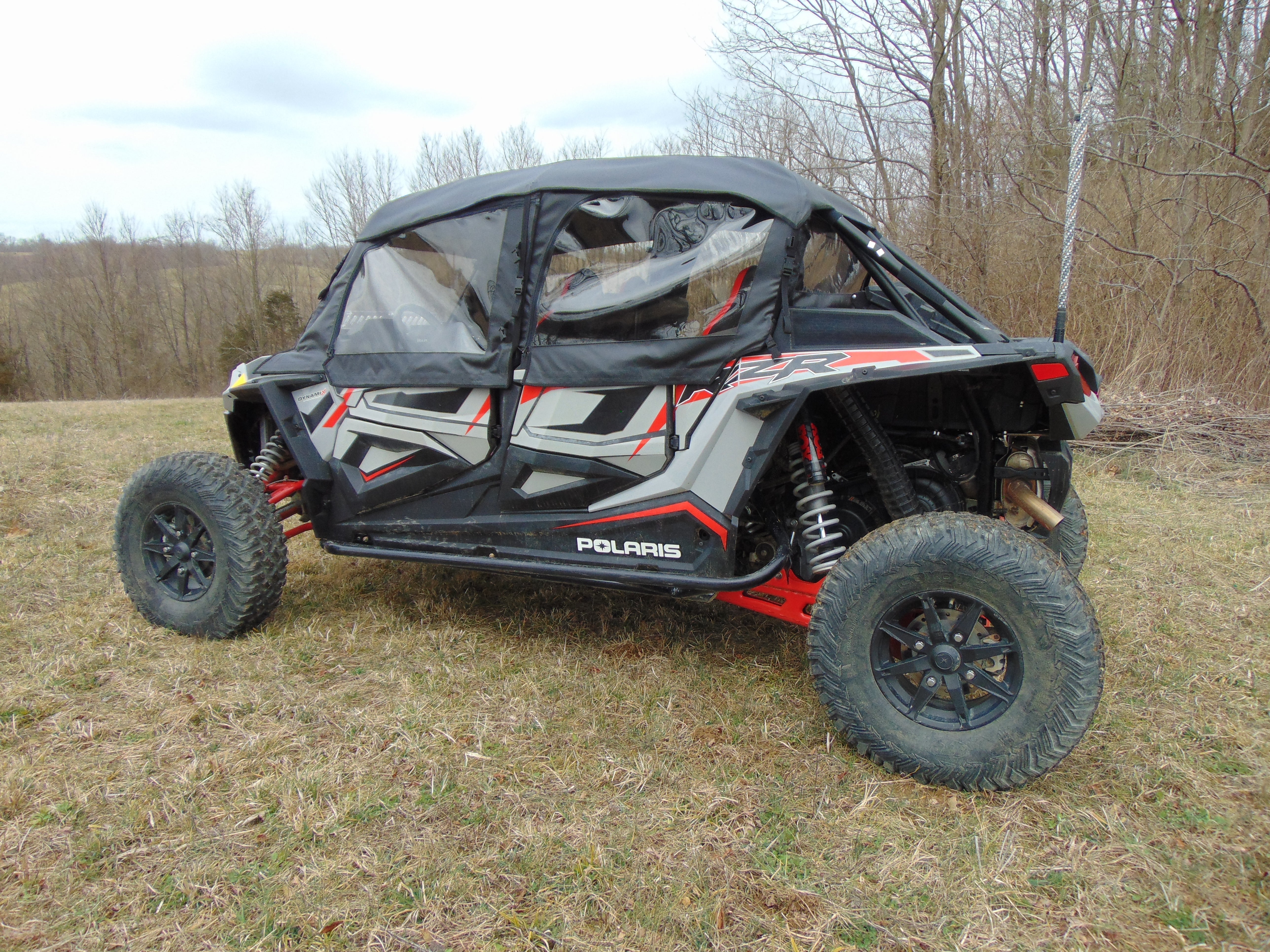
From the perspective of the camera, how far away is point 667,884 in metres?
2.09

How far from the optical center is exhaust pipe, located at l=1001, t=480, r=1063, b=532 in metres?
2.83

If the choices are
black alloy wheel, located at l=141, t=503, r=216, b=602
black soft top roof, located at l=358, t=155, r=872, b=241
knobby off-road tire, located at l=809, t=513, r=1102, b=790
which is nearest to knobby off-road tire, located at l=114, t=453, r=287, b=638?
black alloy wheel, located at l=141, t=503, r=216, b=602

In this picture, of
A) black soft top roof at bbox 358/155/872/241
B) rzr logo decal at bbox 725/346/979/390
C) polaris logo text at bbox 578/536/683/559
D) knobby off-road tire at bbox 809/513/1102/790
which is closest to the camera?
knobby off-road tire at bbox 809/513/1102/790

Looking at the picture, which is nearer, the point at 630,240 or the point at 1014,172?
the point at 630,240

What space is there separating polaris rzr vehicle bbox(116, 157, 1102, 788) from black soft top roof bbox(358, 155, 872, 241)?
0.01 meters

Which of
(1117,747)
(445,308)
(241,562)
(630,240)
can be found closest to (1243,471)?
(1117,747)

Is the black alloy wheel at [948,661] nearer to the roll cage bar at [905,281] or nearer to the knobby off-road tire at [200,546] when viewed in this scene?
the roll cage bar at [905,281]

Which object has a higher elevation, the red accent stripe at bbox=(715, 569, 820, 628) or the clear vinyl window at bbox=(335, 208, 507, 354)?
the clear vinyl window at bbox=(335, 208, 507, 354)

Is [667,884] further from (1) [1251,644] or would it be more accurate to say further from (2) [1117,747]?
(1) [1251,644]

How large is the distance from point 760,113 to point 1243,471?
805cm

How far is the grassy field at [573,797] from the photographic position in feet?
6.41

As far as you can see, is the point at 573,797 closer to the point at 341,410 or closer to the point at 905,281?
the point at 341,410

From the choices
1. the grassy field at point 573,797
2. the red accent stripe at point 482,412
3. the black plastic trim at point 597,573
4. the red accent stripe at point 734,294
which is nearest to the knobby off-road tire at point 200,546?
the grassy field at point 573,797

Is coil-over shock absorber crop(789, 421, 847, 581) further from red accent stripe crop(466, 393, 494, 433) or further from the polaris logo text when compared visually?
red accent stripe crop(466, 393, 494, 433)
